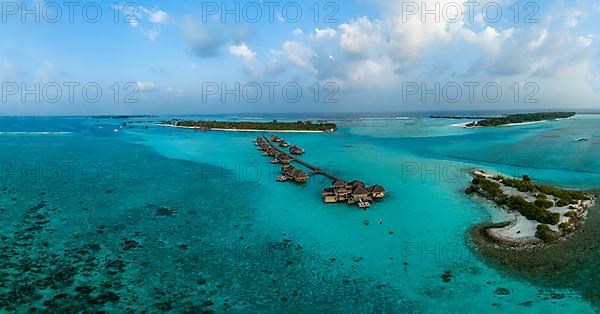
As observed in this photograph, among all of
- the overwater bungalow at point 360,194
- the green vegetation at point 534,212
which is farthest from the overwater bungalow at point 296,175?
the green vegetation at point 534,212

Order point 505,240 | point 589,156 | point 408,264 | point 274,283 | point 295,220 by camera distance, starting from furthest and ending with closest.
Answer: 1. point 589,156
2. point 295,220
3. point 505,240
4. point 408,264
5. point 274,283

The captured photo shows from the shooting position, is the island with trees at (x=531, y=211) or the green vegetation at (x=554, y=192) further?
the green vegetation at (x=554, y=192)

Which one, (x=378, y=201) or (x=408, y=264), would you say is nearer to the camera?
(x=408, y=264)

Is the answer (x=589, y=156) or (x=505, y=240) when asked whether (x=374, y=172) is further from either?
(x=589, y=156)

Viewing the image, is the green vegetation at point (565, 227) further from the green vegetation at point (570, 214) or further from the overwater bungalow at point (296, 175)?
the overwater bungalow at point (296, 175)

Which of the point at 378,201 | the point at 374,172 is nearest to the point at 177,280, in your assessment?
the point at 378,201

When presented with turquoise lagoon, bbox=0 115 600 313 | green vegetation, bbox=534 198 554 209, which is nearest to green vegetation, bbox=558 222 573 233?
turquoise lagoon, bbox=0 115 600 313

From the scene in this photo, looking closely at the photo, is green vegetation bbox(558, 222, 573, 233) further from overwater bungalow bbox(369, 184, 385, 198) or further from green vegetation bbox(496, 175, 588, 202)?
overwater bungalow bbox(369, 184, 385, 198)

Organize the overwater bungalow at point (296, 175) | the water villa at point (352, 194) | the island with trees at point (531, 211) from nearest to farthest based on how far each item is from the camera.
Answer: the island with trees at point (531, 211) → the water villa at point (352, 194) → the overwater bungalow at point (296, 175)
